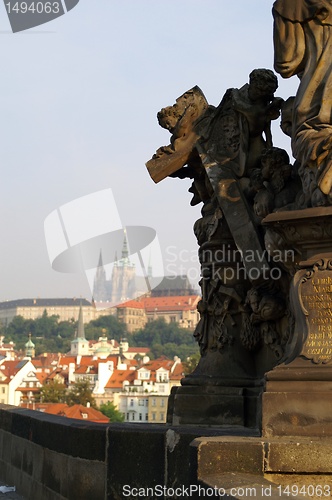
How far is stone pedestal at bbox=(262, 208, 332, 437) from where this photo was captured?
5.13m

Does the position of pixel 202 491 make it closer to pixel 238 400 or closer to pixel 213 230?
pixel 238 400

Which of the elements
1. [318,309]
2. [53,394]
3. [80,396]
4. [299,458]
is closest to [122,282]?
[318,309]

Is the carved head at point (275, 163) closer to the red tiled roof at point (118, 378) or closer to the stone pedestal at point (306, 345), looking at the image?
the stone pedestal at point (306, 345)

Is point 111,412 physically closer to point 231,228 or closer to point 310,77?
point 231,228

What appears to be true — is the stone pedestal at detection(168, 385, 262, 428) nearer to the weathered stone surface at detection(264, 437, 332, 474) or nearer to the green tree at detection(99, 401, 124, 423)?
the weathered stone surface at detection(264, 437, 332, 474)

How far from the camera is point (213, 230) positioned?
23.7ft

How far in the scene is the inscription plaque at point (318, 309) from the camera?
209 inches

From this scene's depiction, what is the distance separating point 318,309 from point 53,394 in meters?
106

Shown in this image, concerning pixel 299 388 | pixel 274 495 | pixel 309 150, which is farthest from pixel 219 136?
pixel 274 495

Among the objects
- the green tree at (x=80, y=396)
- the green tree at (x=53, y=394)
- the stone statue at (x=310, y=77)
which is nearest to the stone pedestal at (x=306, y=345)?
the stone statue at (x=310, y=77)

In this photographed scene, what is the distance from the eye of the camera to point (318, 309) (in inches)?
212

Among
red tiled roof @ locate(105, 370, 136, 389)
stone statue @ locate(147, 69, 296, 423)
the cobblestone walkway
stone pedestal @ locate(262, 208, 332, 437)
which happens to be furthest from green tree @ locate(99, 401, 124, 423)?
stone pedestal @ locate(262, 208, 332, 437)

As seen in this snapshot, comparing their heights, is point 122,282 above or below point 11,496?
above

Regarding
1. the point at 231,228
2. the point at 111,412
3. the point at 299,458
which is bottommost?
the point at 111,412
